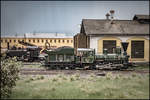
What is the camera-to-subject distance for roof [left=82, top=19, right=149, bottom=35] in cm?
1584

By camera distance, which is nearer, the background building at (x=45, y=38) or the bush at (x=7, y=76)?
the bush at (x=7, y=76)

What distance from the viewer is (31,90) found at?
623 centimetres

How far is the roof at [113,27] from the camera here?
15.8 metres

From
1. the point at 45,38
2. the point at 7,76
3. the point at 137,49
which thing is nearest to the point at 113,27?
the point at 137,49

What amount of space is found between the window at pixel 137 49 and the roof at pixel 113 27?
1.19 metres

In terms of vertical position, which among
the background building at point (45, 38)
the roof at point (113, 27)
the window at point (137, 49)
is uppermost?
the roof at point (113, 27)

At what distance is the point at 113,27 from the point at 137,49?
3.51m

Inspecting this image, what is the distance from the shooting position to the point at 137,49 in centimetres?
1652

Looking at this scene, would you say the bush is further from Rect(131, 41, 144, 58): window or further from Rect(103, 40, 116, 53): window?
Rect(131, 41, 144, 58): window

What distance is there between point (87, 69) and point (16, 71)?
7246 millimetres

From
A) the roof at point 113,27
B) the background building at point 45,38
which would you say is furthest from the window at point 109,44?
the background building at point 45,38

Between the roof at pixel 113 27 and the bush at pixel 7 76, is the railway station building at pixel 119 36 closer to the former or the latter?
the roof at pixel 113 27

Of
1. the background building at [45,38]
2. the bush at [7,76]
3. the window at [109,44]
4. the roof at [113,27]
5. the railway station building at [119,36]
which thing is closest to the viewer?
the bush at [7,76]

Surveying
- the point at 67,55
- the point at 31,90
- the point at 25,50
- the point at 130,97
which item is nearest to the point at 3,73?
the point at 31,90
